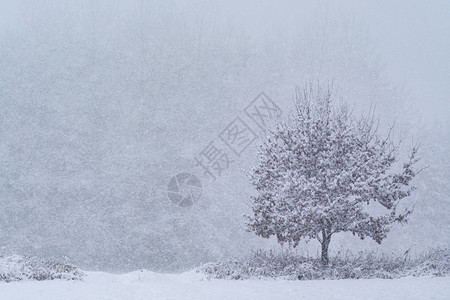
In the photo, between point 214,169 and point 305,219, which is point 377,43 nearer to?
point 214,169

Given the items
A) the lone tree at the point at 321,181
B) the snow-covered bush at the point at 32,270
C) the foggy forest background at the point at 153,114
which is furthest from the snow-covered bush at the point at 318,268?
the foggy forest background at the point at 153,114

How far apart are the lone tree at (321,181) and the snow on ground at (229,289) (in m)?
1.96

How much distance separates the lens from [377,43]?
35219 millimetres

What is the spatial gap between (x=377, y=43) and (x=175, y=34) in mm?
14831

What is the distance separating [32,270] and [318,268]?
660cm

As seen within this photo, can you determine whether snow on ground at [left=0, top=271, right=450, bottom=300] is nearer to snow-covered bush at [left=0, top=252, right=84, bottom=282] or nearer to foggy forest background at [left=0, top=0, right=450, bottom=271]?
snow-covered bush at [left=0, top=252, right=84, bottom=282]

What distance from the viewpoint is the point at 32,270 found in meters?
10.7

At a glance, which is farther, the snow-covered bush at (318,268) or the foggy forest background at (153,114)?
the foggy forest background at (153,114)

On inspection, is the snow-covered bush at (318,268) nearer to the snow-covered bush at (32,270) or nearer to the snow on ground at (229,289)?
the snow on ground at (229,289)

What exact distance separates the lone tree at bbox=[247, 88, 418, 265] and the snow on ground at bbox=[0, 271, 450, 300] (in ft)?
6.42

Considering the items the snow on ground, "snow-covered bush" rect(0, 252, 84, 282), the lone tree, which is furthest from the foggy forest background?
the snow on ground

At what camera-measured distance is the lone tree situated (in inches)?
462

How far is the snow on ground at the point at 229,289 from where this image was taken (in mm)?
8383

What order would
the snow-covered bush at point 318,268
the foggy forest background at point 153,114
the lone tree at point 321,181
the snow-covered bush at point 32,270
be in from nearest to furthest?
the snow-covered bush at point 32,270 < the snow-covered bush at point 318,268 < the lone tree at point 321,181 < the foggy forest background at point 153,114
